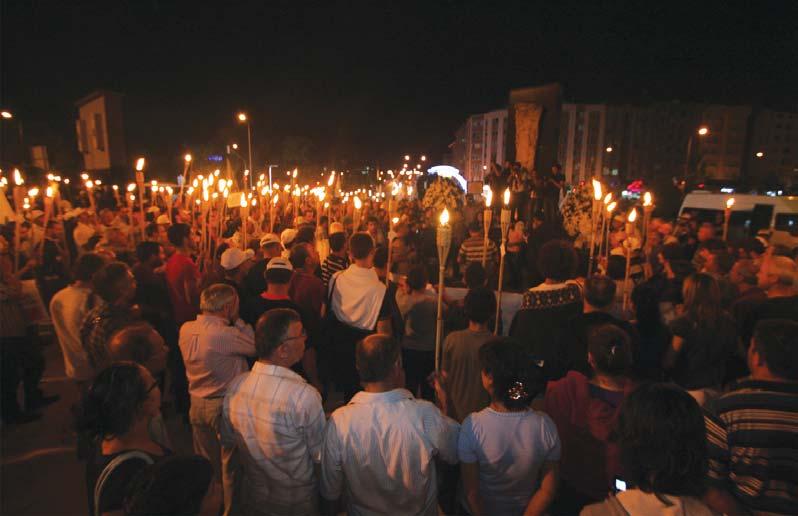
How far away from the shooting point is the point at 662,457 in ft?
5.87

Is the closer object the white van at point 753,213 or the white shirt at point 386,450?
the white shirt at point 386,450

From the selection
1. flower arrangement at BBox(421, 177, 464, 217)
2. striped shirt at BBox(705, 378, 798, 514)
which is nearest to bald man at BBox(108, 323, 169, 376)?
striped shirt at BBox(705, 378, 798, 514)

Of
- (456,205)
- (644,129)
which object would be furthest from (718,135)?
(456,205)

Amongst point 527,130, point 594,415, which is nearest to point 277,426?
point 594,415

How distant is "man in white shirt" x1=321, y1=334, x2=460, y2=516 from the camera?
244cm

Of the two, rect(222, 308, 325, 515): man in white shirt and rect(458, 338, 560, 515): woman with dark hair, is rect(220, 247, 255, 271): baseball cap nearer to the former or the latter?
rect(222, 308, 325, 515): man in white shirt

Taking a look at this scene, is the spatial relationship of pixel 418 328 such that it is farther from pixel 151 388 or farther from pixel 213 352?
pixel 151 388

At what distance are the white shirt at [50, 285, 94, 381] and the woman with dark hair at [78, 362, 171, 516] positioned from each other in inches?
113

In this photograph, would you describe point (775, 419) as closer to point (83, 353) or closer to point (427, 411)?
point (427, 411)

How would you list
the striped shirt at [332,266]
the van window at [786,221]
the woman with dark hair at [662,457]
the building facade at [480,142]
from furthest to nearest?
the building facade at [480,142] → the van window at [786,221] → the striped shirt at [332,266] → the woman with dark hair at [662,457]

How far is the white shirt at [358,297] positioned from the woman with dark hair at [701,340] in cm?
262

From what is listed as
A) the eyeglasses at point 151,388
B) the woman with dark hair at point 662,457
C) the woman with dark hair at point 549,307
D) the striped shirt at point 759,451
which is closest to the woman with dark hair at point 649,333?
the woman with dark hair at point 549,307

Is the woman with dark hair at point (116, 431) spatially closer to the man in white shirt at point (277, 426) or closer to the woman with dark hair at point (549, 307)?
the man in white shirt at point (277, 426)

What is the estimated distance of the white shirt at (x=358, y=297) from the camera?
466 centimetres
